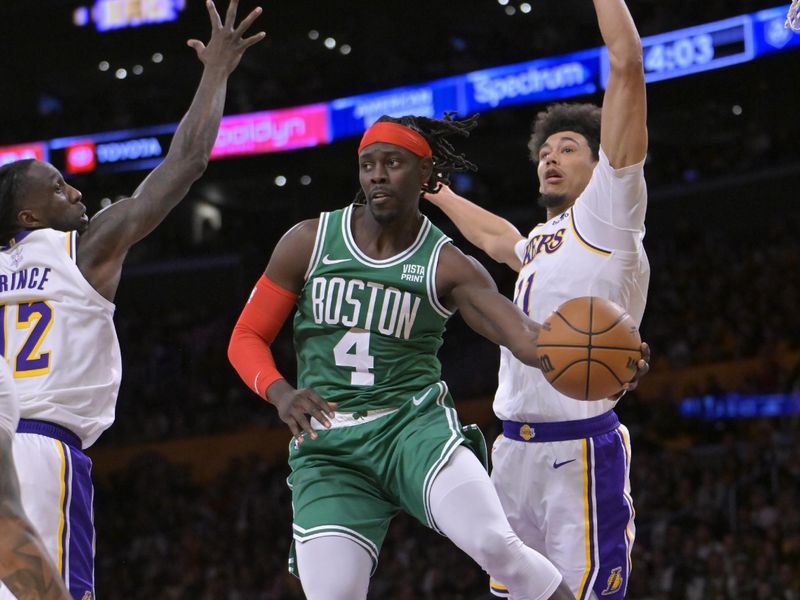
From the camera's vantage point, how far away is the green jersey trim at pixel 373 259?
455cm

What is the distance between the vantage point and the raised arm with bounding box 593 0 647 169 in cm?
466

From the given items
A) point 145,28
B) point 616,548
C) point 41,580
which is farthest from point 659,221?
point 41,580

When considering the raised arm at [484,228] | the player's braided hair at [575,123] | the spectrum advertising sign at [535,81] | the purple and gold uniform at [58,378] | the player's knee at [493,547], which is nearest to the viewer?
the player's knee at [493,547]

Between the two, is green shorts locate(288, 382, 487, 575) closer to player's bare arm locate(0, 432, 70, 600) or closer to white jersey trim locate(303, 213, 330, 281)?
white jersey trim locate(303, 213, 330, 281)

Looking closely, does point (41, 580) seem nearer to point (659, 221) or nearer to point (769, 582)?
point (769, 582)

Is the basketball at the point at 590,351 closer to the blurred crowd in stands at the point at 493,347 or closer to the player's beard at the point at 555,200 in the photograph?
the player's beard at the point at 555,200

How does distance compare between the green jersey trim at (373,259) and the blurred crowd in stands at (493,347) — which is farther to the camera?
the blurred crowd in stands at (493,347)

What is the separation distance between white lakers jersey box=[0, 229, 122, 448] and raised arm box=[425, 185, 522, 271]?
6.45 ft

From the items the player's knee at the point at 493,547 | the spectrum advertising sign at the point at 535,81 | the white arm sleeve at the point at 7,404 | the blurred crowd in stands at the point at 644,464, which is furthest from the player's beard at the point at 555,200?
the spectrum advertising sign at the point at 535,81

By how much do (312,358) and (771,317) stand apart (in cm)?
1226

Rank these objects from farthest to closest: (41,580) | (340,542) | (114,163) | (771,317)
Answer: (114,163) < (771,317) < (340,542) < (41,580)

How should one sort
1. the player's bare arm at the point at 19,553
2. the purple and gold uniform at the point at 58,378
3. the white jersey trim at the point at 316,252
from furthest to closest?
the white jersey trim at the point at 316,252 → the purple and gold uniform at the point at 58,378 → the player's bare arm at the point at 19,553

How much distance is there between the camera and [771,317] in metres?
15.6

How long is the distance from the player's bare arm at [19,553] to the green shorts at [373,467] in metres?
1.19
